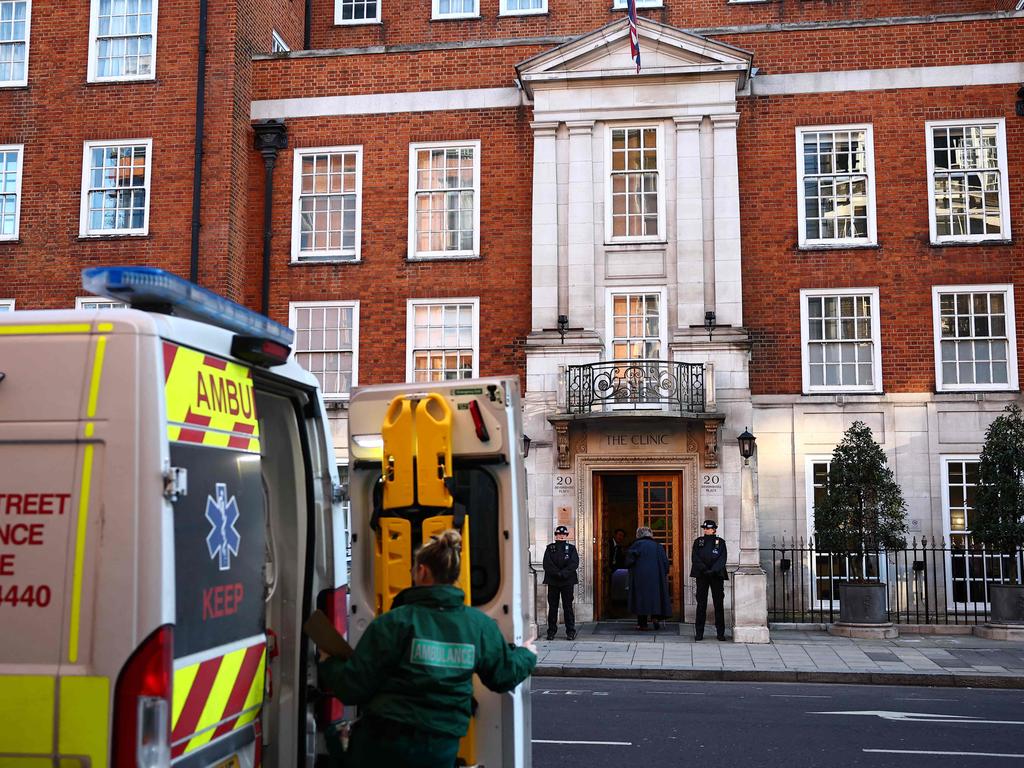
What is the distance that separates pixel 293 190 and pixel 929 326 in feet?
40.1

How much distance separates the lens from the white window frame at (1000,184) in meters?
20.4

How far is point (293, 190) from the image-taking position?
2225 centimetres

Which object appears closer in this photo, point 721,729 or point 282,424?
point 282,424

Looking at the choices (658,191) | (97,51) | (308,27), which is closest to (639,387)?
(658,191)

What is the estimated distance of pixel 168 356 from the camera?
405 centimetres

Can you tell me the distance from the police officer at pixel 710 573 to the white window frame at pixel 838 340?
4677mm

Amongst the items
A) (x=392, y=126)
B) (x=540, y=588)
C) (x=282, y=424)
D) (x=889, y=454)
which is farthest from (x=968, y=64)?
(x=282, y=424)

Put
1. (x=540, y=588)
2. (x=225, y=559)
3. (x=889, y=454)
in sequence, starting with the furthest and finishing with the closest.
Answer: (x=889, y=454) < (x=540, y=588) < (x=225, y=559)

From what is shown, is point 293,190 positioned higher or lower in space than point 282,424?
higher

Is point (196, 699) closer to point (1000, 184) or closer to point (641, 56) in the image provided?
point (641, 56)

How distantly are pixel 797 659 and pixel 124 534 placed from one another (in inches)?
486

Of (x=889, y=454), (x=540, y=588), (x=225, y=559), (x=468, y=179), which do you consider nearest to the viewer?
(x=225, y=559)

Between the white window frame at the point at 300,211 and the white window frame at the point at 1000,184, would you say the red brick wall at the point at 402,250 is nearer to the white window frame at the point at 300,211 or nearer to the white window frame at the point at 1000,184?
the white window frame at the point at 300,211

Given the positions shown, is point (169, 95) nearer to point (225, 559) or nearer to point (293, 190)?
point (293, 190)
